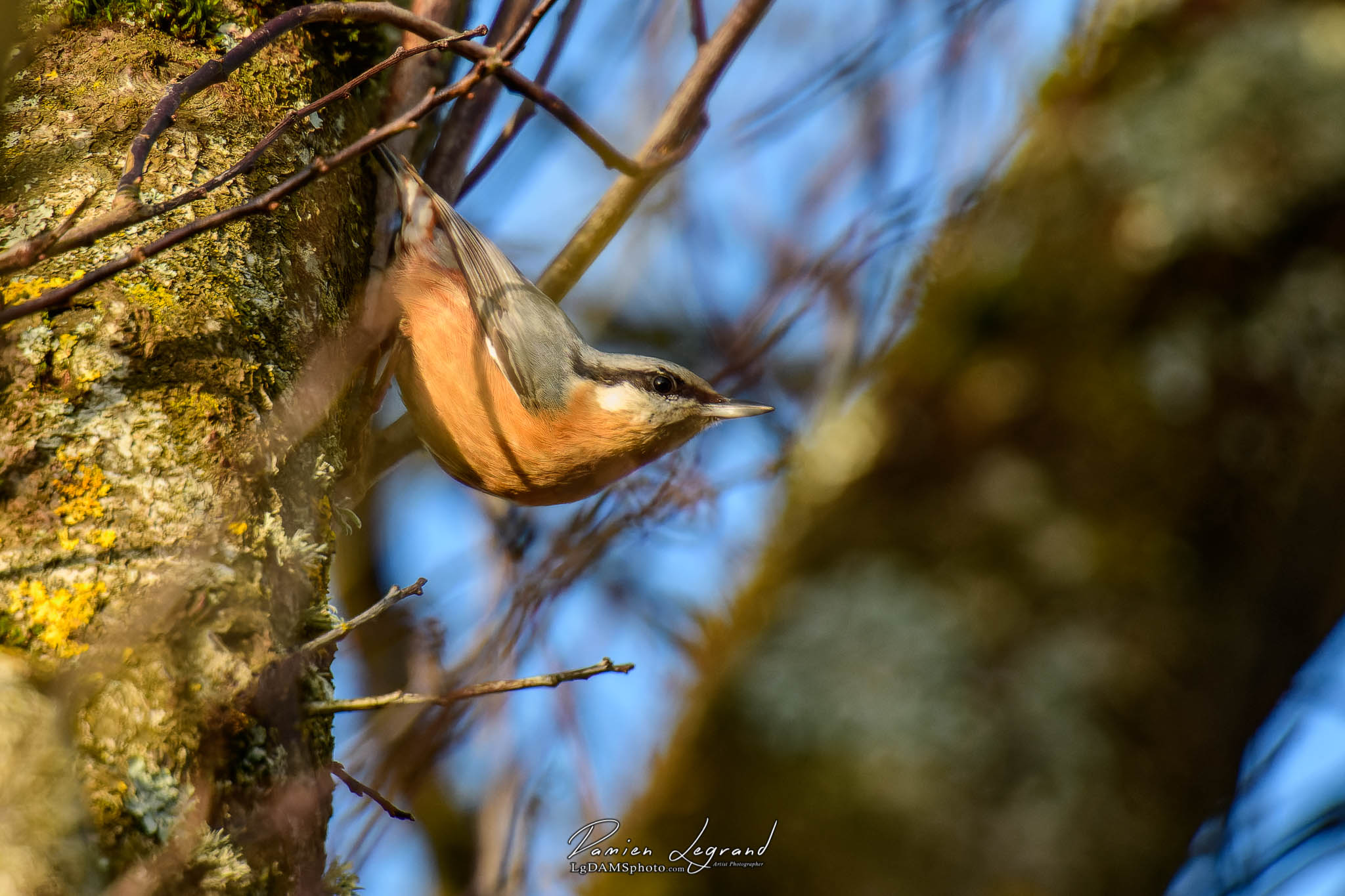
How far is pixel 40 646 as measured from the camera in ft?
3.84

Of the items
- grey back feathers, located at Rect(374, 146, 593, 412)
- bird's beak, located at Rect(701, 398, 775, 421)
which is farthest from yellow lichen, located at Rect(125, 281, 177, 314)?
bird's beak, located at Rect(701, 398, 775, 421)

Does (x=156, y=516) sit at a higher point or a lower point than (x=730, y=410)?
lower

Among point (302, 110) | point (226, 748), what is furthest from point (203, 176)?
point (226, 748)

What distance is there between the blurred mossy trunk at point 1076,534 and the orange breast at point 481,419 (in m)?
1.24

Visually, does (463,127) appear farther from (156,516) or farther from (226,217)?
(156,516)

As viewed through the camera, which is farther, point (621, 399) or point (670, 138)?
point (621, 399)

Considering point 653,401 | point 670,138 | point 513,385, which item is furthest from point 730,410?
point 670,138

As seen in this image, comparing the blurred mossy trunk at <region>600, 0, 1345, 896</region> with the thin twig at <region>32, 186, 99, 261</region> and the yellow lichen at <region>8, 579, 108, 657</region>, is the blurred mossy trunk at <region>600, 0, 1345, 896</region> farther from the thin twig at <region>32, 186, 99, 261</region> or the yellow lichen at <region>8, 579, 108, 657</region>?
the thin twig at <region>32, 186, 99, 261</region>

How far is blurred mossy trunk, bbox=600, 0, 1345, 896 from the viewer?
1.38 meters

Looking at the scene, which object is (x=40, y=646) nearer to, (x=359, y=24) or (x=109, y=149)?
(x=109, y=149)

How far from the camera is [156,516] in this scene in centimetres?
133

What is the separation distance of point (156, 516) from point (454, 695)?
1.53 feet

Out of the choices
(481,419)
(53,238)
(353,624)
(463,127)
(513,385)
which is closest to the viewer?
(53,238)
